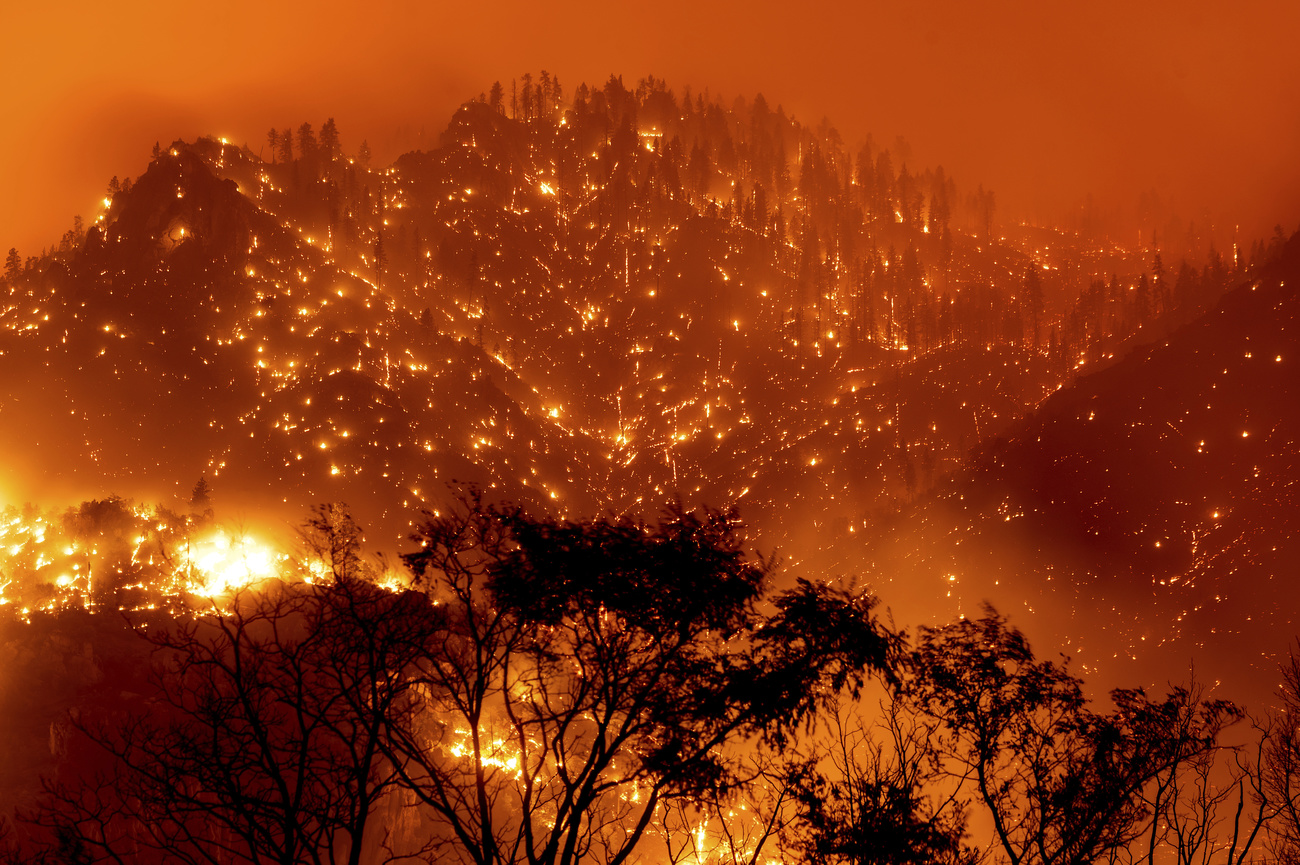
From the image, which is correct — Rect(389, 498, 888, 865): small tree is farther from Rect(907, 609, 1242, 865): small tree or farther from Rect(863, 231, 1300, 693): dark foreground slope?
Rect(863, 231, 1300, 693): dark foreground slope

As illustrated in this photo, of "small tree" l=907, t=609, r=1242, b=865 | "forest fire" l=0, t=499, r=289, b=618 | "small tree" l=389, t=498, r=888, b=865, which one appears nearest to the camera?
"small tree" l=389, t=498, r=888, b=865

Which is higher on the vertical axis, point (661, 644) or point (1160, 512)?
point (1160, 512)

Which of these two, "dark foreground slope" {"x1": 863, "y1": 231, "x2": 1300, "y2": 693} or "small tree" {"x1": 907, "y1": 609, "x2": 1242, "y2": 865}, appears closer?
"small tree" {"x1": 907, "y1": 609, "x2": 1242, "y2": 865}

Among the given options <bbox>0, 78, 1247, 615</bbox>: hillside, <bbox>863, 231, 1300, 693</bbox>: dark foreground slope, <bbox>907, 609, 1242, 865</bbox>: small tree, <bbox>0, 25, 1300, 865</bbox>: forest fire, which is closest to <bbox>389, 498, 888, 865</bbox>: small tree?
<bbox>0, 25, 1300, 865</bbox>: forest fire

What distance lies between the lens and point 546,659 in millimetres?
14992

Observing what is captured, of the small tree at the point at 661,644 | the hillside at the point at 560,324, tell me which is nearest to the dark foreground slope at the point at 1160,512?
the hillside at the point at 560,324

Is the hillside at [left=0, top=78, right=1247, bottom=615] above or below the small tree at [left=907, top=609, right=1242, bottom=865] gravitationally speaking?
above

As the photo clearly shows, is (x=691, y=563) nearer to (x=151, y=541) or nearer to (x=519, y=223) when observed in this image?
(x=151, y=541)

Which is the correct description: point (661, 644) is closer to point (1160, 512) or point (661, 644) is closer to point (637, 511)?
point (1160, 512)

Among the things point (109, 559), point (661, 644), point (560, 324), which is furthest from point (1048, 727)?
point (560, 324)

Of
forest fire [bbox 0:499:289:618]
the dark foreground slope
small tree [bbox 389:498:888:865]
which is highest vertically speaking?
the dark foreground slope

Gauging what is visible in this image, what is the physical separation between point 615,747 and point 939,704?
23.9 ft

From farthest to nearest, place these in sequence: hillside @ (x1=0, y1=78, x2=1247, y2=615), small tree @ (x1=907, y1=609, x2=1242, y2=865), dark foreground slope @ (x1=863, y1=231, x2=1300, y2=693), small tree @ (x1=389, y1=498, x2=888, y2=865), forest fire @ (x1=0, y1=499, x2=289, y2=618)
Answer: hillside @ (x1=0, y1=78, x2=1247, y2=615) → forest fire @ (x1=0, y1=499, x2=289, y2=618) → dark foreground slope @ (x1=863, y1=231, x2=1300, y2=693) → small tree @ (x1=907, y1=609, x2=1242, y2=865) → small tree @ (x1=389, y1=498, x2=888, y2=865)

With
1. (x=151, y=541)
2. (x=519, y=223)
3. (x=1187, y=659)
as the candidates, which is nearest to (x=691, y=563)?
(x=1187, y=659)
